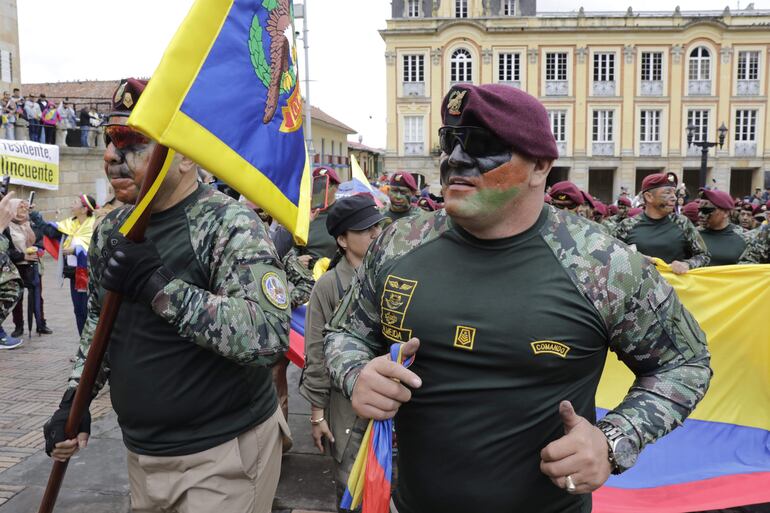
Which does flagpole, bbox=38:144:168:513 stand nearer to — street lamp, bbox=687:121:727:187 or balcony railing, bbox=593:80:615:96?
street lamp, bbox=687:121:727:187

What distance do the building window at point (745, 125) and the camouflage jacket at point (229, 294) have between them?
48.9 meters

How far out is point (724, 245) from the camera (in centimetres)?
688

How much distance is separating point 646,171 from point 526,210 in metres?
47.5

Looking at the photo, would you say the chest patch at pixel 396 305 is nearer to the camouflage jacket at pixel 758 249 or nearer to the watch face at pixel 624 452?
the watch face at pixel 624 452

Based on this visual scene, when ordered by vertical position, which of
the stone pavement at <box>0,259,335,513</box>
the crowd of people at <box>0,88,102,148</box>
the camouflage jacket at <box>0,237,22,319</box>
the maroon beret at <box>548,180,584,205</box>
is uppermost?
the crowd of people at <box>0,88,102,148</box>

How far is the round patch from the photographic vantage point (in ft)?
7.70

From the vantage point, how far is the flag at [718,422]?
154 inches

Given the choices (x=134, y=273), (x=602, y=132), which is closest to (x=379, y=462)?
(x=134, y=273)

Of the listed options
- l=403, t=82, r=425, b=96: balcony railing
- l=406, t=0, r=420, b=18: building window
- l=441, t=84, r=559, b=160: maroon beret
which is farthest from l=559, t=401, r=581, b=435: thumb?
l=406, t=0, r=420, b=18: building window

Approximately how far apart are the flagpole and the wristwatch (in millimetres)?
1593

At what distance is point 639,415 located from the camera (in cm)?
177

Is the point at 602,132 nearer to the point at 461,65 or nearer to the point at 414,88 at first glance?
the point at 461,65

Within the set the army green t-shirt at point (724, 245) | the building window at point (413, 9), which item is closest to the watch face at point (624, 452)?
the army green t-shirt at point (724, 245)

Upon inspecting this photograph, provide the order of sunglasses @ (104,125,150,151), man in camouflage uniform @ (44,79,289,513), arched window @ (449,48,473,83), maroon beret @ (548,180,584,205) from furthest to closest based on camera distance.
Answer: arched window @ (449,48,473,83), maroon beret @ (548,180,584,205), sunglasses @ (104,125,150,151), man in camouflage uniform @ (44,79,289,513)
